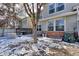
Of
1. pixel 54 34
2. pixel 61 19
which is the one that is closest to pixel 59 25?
pixel 61 19

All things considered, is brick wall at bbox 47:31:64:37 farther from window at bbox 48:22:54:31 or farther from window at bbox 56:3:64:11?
window at bbox 56:3:64:11

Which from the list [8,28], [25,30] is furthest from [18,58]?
[25,30]

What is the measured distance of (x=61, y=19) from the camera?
27.4 ft

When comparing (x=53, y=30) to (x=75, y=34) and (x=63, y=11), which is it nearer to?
(x=63, y=11)

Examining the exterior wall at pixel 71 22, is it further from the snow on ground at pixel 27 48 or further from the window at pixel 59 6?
the snow on ground at pixel 27 48

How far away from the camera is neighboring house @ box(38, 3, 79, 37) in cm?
739

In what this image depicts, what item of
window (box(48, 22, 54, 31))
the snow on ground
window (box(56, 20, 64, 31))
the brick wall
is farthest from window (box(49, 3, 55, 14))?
the snow on ground

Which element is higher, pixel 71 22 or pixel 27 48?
pixel 71 22

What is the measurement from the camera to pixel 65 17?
8031mm

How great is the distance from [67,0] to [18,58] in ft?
7.33

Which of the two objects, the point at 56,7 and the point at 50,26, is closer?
the point at 56,7

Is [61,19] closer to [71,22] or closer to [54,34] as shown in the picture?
[71,22]

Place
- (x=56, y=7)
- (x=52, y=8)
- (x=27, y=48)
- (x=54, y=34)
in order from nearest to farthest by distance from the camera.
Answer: (x=27, y=48), (x=54, y=34), (x=56, y=7), (x=52, y=8)

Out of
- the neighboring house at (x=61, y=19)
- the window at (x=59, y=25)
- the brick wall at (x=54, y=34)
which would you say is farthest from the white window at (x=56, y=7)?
the brick wall at (x=54, y=34)
